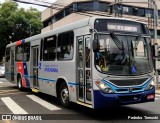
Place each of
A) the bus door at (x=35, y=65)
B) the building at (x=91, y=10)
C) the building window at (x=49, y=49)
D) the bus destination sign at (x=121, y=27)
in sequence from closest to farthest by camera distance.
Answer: the bus destination sign at (x=121, y=27), the building window at (x=49, y=49), the bus door at (x=35, y=65), the building at (x=91, y=10)

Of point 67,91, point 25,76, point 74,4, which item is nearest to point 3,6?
point 74,4

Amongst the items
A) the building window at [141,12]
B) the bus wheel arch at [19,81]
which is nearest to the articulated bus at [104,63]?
the bus wheel arch at [19,81]

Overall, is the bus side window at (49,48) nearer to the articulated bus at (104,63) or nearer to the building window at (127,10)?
the articulated bus at (104,63)

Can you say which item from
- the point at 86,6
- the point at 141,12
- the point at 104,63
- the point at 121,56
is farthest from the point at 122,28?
the point at 141,12

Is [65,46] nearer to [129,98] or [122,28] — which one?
[122,28]

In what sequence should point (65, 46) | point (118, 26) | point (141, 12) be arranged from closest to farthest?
point (118, 26), point (65, 46), point (141, 12)

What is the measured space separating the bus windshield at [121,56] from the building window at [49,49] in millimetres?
3337

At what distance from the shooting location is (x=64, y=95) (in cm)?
1052

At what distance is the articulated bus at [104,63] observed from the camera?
8305mm

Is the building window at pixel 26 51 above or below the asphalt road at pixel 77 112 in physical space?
above

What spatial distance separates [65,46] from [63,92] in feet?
5.67

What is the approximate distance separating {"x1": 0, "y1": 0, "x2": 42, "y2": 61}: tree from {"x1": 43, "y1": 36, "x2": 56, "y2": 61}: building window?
28.7 m

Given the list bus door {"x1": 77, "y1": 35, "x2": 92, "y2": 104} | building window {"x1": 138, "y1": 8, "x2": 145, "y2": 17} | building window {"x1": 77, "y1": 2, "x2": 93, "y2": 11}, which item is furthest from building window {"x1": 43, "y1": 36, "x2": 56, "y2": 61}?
building window {"x1": 138, "y1": 8, "x2": 145, "y2": 17}

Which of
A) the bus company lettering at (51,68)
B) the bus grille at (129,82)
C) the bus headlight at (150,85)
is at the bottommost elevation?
the bus headlight at (150,85)
